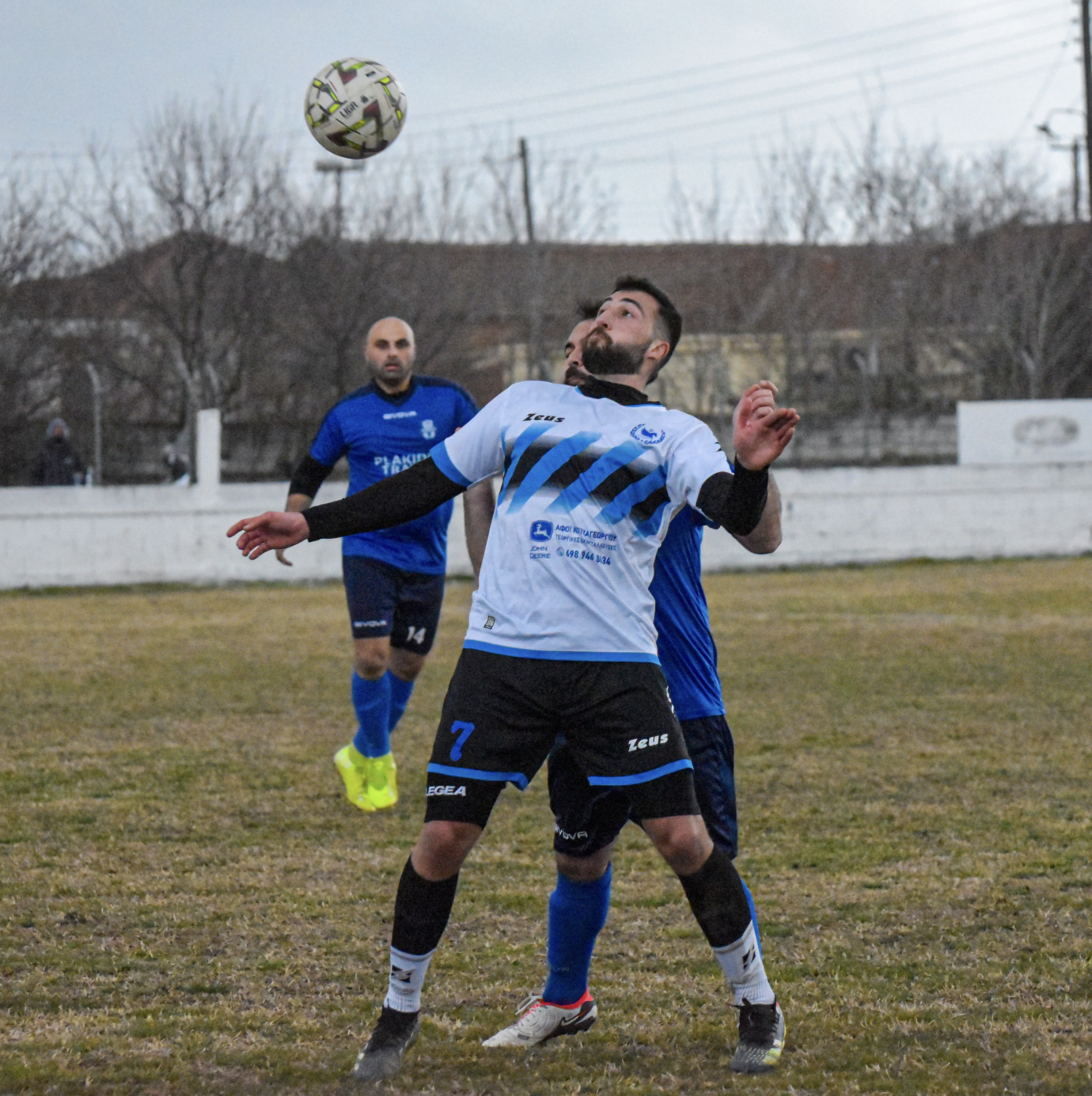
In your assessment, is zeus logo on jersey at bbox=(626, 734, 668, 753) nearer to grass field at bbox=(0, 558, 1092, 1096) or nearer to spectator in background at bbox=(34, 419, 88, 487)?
grass field at bbox=(0, 558, 1092, 1096)

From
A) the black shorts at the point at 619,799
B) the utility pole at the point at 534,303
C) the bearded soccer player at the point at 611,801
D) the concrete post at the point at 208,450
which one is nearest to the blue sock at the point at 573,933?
the bearded soccer player at the point at 611,801

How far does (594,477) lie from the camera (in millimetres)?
3633

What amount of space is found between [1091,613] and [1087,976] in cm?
1165

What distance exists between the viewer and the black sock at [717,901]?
145 inches

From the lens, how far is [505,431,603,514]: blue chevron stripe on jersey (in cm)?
365

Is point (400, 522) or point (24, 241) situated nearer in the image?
point (400, 522)

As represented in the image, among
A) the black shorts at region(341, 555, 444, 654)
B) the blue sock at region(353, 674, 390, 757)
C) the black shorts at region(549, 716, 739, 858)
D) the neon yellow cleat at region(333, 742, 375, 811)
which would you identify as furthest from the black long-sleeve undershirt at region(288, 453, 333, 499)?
the black shorts at region(549, 716, 739, 858)

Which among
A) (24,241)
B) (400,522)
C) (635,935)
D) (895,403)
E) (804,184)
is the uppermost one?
(804,184)

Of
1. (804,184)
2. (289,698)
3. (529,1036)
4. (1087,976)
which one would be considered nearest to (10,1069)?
(529,1036)

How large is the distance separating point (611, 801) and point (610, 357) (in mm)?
1159

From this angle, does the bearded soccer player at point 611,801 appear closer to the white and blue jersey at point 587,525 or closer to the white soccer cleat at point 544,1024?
the white soccer cleat at point 544,1024

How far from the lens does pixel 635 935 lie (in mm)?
4945

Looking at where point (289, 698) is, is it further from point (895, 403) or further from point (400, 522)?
point (895, 403)

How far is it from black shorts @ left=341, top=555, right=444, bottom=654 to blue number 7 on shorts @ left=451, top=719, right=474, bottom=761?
3.82 meters
